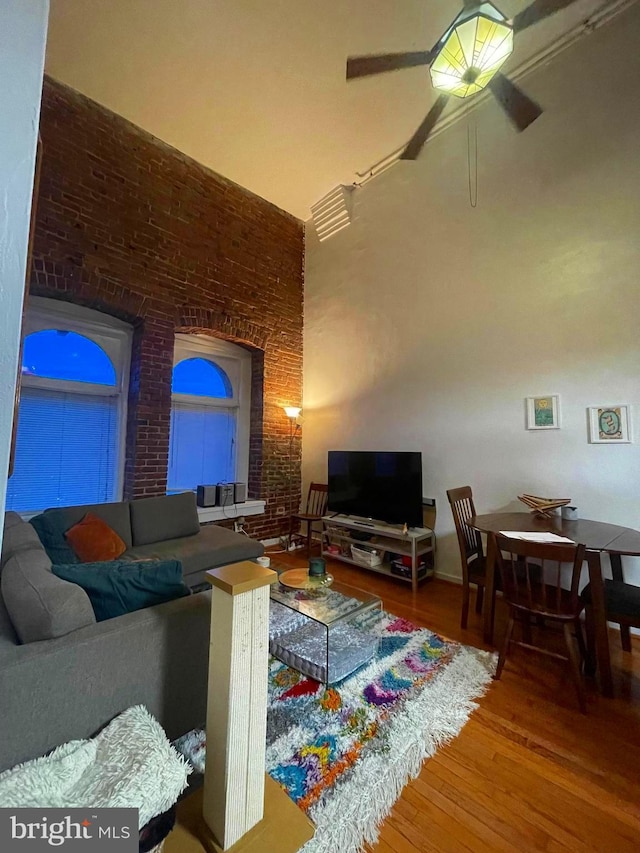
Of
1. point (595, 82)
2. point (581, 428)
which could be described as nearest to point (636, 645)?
point (581, 428)

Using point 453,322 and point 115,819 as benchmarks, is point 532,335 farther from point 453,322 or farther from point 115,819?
point 115,819

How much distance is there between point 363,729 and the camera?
5.10 feet

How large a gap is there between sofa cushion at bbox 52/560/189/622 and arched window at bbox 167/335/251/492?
2.66 metres

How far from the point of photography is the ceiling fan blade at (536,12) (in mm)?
1875

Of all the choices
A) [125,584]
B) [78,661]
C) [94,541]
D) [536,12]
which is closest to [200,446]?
[94,541]

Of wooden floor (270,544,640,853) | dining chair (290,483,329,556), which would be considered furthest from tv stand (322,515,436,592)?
wooden floor (270,544,640,853)

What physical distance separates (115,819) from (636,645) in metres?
2.97

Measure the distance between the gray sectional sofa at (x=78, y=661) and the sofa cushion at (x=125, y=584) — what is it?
0.08 meters

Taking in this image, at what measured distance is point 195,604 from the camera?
1372mm

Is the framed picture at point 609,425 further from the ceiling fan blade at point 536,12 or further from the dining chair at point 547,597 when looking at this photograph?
the ceiling fan blade at point 536,12

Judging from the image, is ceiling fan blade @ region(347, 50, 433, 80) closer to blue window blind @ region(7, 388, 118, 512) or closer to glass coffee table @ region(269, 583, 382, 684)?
glass coffee table @ region(269, 583, 382, 684)

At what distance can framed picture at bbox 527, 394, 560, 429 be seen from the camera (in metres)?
2.77

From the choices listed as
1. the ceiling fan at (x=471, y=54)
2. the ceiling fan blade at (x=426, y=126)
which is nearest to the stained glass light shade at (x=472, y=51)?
the ceiling fan at (x=471, y=54)

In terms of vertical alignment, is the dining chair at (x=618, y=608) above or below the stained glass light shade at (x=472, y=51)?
below
